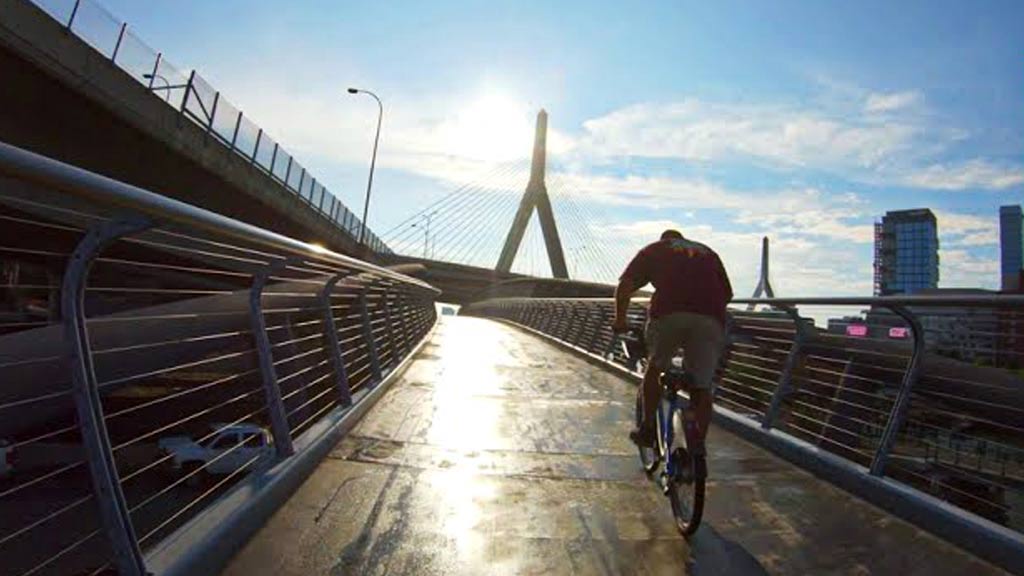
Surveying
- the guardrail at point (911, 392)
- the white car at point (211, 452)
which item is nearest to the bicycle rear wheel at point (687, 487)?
the guardrail at point (911, 392)

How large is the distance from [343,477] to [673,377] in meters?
1.99

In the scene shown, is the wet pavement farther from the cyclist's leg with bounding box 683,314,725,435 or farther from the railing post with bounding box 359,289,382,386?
the railing post with bounding box 359,289,382,386

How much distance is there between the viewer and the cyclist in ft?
13.7

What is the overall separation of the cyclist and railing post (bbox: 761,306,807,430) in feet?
5.72

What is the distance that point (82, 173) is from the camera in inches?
85.4

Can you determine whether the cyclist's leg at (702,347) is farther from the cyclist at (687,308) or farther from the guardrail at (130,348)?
the guardrail at (130,348)

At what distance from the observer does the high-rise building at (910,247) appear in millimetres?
95562

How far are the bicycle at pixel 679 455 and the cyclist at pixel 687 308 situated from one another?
87mm

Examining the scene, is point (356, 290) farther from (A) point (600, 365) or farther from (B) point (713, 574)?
(A) point (600, 365)

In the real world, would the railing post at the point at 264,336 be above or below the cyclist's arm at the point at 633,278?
below

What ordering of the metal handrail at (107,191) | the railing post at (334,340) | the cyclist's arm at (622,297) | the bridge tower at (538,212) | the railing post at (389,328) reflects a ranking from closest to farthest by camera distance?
the metal handrail at (107,191), the cyclist's arm at (622,297), the railing post at (334,340), the railing post at (389,328), the bridge tower at (538,212)

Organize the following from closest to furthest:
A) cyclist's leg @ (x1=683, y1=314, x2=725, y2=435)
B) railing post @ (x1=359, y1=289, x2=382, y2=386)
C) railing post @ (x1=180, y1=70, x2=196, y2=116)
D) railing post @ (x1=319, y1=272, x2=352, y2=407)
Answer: cyclist's leg @ (x1=683, y1=314, x2=725, y2=435)
railing post @ (x1=319, y1=272, x2=352, y2=407)
railing post @ (x1=359, y1=289, x2=382, y2=386)
railing post @ (x1=180, y1=70, x2=196, y2=116)

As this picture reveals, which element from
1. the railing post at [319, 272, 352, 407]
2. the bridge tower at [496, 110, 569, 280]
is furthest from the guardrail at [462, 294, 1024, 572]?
the bridge tower at [496, 110, 569, 280]

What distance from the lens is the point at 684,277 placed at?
4.24 m
